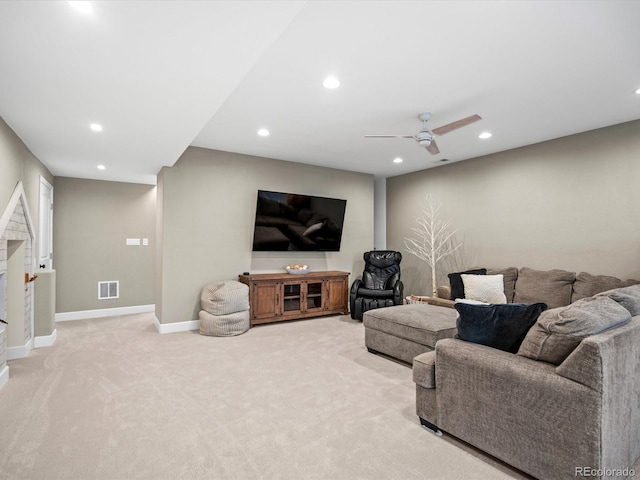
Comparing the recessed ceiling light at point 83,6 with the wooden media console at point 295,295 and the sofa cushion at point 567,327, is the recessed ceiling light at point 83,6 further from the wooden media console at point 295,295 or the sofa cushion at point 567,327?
the wooden media console at point 295,295

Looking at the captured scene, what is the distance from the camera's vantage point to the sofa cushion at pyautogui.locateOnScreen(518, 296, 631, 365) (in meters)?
1.78

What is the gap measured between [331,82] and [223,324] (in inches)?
128

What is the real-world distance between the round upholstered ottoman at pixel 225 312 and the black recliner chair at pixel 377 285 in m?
1.74

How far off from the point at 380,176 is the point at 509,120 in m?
3.39

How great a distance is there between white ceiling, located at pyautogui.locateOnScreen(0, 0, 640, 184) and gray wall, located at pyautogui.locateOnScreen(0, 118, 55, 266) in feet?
0.44

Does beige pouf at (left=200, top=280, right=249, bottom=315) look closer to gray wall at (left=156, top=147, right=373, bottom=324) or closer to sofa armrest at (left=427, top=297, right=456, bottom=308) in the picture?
gray wall at (left=156, top=147, right=373, bottom=324)

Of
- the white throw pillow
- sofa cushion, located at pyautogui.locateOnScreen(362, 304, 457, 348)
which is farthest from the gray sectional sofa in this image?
the white throw pillow

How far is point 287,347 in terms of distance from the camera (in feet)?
13.9

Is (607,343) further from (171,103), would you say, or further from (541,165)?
(541,165)

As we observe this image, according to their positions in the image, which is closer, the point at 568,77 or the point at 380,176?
the point at 568,77

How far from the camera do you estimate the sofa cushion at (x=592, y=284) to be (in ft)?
13.0

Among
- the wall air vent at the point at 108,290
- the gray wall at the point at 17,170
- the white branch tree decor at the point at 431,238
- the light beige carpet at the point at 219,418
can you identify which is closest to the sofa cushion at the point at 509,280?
the white branch tree decor at the point at 431,238

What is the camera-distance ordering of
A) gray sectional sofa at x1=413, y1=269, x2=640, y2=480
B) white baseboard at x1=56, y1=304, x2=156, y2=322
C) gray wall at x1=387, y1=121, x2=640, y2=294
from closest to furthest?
gray sectional sofa at x1=413, y1=269, x2=640, y2=480 → gray wall at x1=387, y1=121, x2=640, y2=294 → white baseboard at x1=56, y1=304, x2=156, y2=322

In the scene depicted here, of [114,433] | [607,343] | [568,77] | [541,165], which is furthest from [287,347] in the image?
[541,165]
